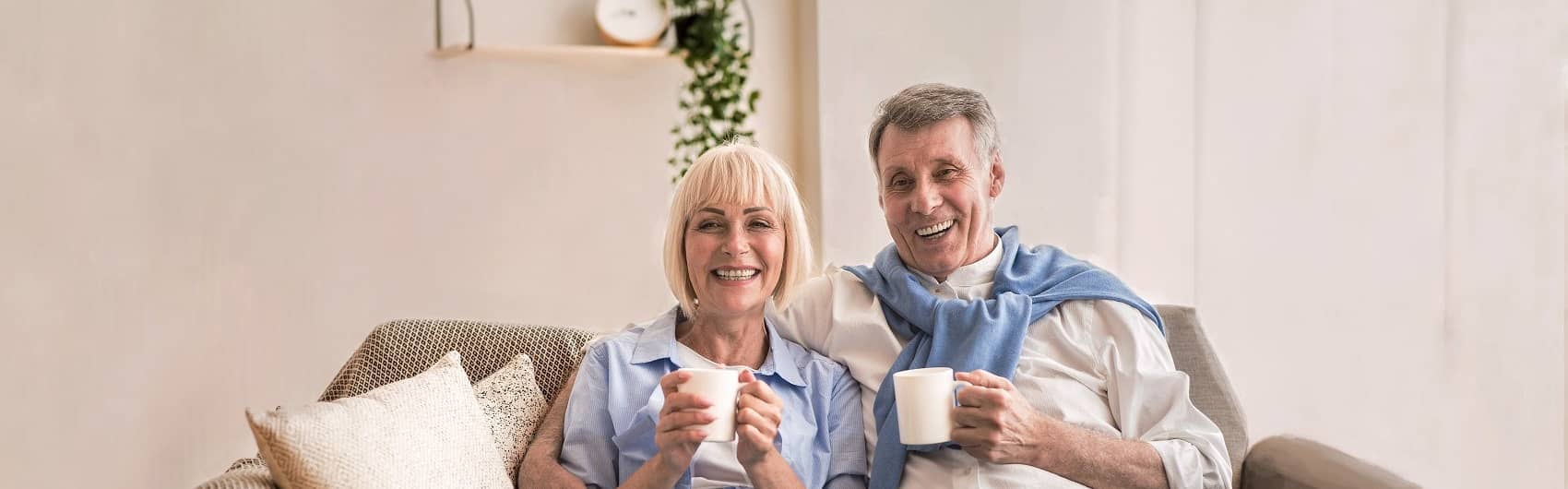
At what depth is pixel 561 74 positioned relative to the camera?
3.69m

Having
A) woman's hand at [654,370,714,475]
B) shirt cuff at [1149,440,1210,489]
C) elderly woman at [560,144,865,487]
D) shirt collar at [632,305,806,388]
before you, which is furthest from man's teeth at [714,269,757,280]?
shirt cuff at [1149,440,1210,489]

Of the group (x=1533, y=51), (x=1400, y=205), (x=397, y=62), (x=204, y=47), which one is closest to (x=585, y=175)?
(x=397, y=62)

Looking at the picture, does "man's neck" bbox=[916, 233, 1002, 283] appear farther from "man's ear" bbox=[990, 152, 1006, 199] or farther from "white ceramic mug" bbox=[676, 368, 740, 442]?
"white ceramic mug" bbox=[676, 368, 740, 442]

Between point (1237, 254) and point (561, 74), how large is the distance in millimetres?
1963

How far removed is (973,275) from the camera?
205 cm

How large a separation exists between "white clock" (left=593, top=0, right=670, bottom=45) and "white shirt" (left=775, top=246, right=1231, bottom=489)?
178 cm

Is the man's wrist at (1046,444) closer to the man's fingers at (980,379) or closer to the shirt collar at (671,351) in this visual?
the man's fingers at (980,379)

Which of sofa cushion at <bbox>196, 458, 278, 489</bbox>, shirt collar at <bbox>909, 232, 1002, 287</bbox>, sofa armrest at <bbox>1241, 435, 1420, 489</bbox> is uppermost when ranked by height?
shirt collar at <bbox>909, 232, 1002, 287</bbox>

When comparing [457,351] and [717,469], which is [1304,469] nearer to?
[717,469]

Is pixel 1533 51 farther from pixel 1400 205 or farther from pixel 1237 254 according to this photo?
pixel 1237 254

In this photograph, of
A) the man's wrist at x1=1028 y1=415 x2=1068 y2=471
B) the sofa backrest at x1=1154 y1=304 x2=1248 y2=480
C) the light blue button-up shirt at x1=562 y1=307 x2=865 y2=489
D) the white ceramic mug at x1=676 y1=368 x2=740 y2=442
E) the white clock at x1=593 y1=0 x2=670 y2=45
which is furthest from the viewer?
the white clock at x1=593 y1=0 x2=670 y2=45

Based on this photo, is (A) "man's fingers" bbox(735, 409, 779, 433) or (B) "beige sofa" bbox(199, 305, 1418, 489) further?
(B) "beige sofa" bbox(199, 305, 1418, 489)

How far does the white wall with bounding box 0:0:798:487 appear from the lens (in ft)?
9.94

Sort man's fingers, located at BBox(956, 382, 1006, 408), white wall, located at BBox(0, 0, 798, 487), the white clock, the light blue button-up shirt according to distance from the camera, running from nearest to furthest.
A: 1. man's fingers, located at BBox(956, 382, 1006, 408)
2. the light blue button-up shirt
3. white wall, located at BBox(0, 0, 798, 487)
4. the white clock
